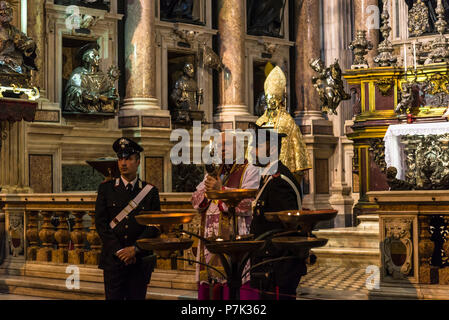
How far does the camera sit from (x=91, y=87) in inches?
555

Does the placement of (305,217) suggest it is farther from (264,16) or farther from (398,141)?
(264,16)

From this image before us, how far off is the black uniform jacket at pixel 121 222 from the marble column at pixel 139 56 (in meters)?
8.69

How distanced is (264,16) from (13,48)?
24.8 feet

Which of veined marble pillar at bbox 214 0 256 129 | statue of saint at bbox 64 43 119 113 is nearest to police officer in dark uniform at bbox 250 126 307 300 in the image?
statue of saint at bbox 64 43 119 113

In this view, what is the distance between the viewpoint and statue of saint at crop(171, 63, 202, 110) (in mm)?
15930

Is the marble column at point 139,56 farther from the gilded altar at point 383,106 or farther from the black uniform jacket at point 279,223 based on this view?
the black uniform jacket at point 279,223

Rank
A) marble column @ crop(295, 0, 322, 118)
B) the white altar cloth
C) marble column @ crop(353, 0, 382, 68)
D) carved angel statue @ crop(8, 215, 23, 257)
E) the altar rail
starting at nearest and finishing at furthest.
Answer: the altar rail < carved angel statue @ crop(8, 215, 23, 257) < the white altar cloth < marble column @ crop(353, 0, 382, 68) < marble column @ crop(295, 0, 322, 118)

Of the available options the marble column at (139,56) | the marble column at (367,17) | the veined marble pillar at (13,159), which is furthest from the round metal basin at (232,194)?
the marble column at (367,17)

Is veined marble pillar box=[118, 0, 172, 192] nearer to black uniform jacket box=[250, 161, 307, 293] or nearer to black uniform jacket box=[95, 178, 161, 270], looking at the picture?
black uniform jacket box=[95, 178, 161, 270]

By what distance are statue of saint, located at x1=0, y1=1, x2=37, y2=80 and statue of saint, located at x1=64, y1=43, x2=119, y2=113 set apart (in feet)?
6.47

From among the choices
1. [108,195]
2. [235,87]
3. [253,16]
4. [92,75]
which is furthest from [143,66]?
[108,195]

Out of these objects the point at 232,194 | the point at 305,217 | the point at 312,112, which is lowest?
the point at 305,217

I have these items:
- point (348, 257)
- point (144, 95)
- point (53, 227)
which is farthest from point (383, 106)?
point (53, 227)
